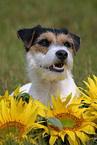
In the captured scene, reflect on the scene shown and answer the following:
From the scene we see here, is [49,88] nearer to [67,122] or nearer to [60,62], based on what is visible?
[60,62]

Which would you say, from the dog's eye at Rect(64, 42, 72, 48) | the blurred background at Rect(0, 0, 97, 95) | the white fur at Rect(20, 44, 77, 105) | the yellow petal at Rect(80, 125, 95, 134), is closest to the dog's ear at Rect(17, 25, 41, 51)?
the white fur at Rect(20, 44, 77, 105)

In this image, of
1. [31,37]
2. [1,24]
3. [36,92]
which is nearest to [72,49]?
[31,37]

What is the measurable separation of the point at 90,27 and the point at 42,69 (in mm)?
5235

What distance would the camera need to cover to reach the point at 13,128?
138 centimetres

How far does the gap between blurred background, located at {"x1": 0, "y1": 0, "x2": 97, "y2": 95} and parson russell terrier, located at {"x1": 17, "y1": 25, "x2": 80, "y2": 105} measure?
60 centimetres

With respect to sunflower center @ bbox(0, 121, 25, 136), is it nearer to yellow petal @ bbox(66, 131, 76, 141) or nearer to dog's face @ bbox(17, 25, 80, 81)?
yellow petal @ bbox(66, 131, 76, 141)

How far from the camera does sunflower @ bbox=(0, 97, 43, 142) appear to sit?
1.37m

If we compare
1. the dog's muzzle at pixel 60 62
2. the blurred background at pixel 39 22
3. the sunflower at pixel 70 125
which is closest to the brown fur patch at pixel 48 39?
the dog's muzzle at pixel 60 62

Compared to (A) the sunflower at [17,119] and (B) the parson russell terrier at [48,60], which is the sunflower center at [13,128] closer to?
(A) the sunflower at [17,119]

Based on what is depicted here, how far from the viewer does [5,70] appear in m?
4.51

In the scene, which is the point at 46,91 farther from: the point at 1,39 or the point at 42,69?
the point at 1,39

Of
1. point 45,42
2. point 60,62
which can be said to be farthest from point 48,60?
point 45,42

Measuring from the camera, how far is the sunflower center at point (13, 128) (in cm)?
135

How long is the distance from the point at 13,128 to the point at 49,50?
1255 millimetres
